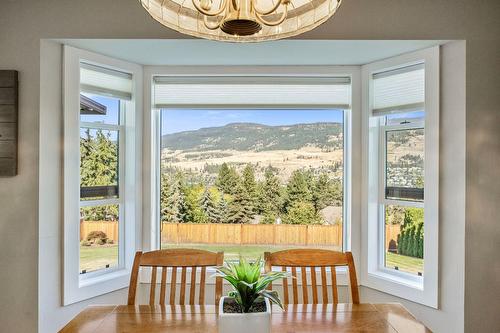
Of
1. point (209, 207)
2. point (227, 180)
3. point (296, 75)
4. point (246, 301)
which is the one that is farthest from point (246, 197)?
point (246, 301)

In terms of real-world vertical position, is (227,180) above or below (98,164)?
below

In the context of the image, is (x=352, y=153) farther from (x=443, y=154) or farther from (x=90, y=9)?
(x=90, y=9)

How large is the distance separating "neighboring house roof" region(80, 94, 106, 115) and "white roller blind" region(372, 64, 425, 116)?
1.97 m

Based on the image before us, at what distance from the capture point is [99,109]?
261 centimetres

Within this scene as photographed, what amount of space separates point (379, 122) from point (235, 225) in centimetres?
134

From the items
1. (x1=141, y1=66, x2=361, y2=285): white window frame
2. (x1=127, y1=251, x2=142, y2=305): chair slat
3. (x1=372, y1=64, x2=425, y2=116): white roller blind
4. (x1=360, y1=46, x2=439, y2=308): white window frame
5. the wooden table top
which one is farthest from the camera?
(x1=141, y1=66, x2=361, y2=285): white window frame

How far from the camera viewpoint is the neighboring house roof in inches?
98.0

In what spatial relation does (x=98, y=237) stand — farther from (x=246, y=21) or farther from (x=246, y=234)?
(x=246, y=21)

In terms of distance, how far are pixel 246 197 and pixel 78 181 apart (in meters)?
1.20

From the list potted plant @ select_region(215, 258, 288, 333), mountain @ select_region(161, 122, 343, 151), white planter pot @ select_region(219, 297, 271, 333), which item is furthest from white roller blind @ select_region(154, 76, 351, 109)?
white planter pot @ select_region(219, 297, 271, 333)

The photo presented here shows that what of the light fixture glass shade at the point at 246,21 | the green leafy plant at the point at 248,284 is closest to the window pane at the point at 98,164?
the light fixture glass shade at the point at 246,21

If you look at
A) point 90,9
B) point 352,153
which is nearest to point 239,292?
point 352,153

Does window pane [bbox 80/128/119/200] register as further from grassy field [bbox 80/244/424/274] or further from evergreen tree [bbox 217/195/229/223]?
evergreen tree [bbox 217/195/229/223]

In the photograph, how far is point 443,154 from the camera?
227 cm
